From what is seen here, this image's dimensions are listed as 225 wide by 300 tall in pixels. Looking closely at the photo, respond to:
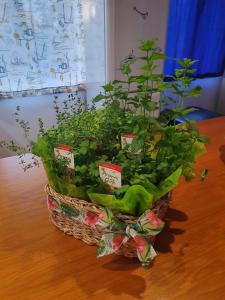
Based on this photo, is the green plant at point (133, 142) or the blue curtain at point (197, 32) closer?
the green plant at point (133, 142)

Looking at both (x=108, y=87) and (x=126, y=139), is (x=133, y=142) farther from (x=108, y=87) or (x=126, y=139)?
(x=108, y=87)

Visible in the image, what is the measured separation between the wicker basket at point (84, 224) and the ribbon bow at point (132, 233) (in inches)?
0.7

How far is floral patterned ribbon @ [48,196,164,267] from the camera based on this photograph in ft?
1.97

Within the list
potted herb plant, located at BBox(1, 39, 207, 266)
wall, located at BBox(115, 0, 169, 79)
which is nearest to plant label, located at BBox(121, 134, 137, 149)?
potted herb plant, located at BBox(1, 39, 207, 266)

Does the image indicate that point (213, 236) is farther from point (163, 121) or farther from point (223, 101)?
point (223, 101)

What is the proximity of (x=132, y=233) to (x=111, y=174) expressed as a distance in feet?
0.47

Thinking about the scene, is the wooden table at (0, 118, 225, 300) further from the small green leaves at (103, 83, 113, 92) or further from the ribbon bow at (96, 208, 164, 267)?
the small green leaves at (103, 83, 113, 92)

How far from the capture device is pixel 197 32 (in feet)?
9.85

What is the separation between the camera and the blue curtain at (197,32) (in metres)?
2.79

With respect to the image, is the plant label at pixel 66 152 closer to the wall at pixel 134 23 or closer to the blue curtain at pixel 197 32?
the wall at pixel 134 23

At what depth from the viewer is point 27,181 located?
3.34 ft

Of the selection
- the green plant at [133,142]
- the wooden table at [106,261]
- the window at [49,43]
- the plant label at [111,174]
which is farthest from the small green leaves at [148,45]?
the window at [49,43]

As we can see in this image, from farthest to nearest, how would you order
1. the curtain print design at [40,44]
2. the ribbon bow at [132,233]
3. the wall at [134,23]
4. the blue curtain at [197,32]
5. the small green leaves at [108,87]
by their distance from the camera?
the blue curtain at [197,32], the wall at [134,23], the curtain print design at [40,44], the small green leaves at [108,87], the ribbon bow at [132,233]

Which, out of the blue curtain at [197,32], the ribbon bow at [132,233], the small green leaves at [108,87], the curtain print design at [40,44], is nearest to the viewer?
the ribbon bow at [132,233]
